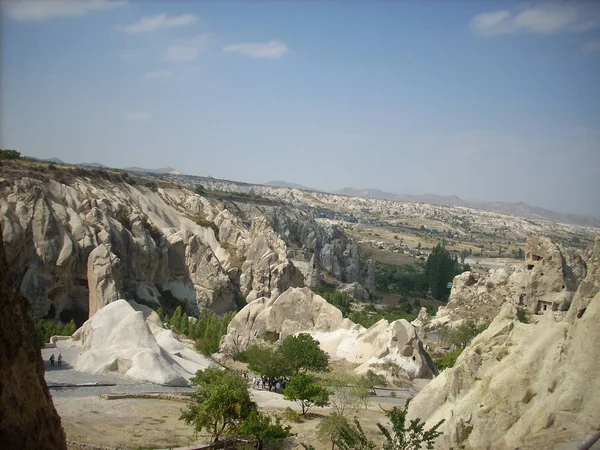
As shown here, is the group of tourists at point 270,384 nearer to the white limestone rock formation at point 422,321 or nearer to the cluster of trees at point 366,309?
the white limestone rock formation at point 422,321

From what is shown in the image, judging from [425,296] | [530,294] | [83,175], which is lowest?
[425,296]

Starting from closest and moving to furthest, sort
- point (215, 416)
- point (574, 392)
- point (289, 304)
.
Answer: point (574, 392) → point (215, 416) → point (289, 304)

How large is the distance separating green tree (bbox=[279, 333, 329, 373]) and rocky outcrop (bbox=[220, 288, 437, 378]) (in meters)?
2.86

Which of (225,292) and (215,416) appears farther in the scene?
(225,292)

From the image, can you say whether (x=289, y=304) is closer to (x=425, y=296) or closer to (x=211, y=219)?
(x=211, y=219)

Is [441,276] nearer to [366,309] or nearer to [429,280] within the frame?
[429,280]

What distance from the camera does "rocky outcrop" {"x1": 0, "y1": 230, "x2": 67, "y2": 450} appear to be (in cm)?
891

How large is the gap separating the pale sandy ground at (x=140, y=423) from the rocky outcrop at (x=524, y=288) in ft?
79.7

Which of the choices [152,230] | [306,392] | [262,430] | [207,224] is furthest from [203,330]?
[207,224]

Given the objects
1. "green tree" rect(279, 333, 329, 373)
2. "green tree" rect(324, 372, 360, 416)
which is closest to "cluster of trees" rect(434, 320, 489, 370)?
"green tree" rect(279, 333, 329, 373)

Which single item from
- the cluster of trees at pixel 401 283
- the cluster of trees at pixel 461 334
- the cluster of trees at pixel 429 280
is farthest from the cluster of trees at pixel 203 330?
the cluster of trees at pixel 401 283

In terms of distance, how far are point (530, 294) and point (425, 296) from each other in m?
37.5

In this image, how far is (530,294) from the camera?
46.7m

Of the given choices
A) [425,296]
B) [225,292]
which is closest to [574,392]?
[225,292]
